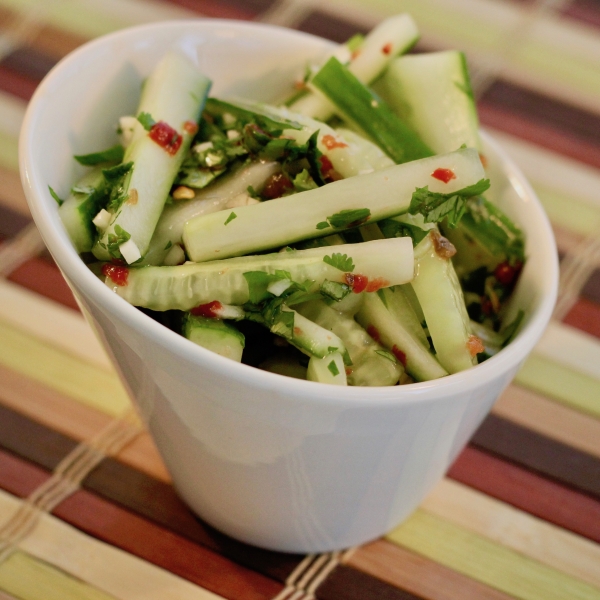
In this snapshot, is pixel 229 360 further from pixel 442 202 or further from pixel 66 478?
pixel 66 478

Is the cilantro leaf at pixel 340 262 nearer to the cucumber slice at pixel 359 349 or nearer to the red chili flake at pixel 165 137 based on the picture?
the cucumber slice at pixel 359 349

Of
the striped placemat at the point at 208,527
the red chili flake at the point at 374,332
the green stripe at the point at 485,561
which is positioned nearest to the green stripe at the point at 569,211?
the striped placemat at the point at 208,527

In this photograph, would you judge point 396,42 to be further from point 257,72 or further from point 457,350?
point 457,350

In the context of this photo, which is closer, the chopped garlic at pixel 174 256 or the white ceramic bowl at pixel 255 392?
the white ceramic bowl at pixel 255 392

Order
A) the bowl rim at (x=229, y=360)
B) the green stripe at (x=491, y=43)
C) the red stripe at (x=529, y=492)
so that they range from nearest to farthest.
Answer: the bowl rim at (x=229, y=360)
the red stripe at (x=529, y=492)
the green stripe at (x=491, y=43)

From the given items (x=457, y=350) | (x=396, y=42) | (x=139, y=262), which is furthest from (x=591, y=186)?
(x=139, y=262)

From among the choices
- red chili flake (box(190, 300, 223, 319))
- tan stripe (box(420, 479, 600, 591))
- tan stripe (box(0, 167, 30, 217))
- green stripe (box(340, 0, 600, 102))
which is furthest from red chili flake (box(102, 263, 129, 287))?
green stripe (box(340, 0, 600, 102))
